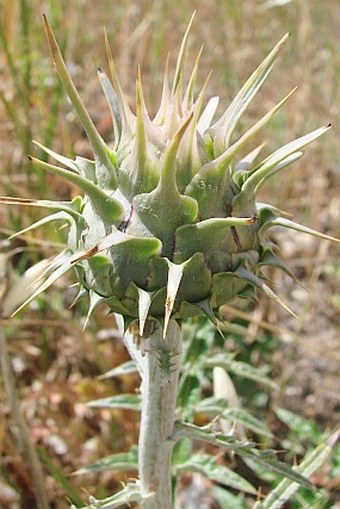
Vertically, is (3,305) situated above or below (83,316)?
above

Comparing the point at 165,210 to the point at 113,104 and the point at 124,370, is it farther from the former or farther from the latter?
the point at 124,370

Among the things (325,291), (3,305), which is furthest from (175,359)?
(325,291)

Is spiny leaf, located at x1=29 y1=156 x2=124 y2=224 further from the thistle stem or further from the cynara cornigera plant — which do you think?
the thistle stem

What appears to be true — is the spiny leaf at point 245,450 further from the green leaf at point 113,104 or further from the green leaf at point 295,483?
the green leaf at point 113,104

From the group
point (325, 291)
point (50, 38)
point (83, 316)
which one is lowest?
point (325, 291)

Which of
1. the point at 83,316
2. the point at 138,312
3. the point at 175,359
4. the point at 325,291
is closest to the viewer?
the point at 138,312

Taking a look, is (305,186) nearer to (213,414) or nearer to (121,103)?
(213,414)

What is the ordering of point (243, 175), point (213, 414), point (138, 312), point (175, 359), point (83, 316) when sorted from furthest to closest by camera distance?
point (83, 316)
point (213, 414)
point (175, 359)
point (243, 175)
point (138, 312)
